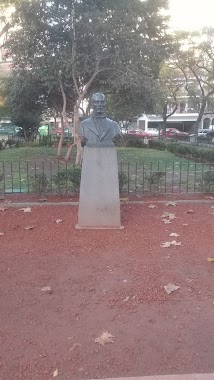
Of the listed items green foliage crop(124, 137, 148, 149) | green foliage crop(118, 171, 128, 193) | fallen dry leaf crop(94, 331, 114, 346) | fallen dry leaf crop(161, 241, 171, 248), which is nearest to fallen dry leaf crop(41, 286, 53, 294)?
fallen dry leaf crop(94, 331, 114, 346)

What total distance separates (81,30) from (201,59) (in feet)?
65.7

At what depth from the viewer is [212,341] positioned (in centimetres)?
302

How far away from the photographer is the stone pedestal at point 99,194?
6000 millimetres

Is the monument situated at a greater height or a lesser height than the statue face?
lesser

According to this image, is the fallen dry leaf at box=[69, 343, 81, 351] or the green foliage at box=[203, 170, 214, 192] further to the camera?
the green foliage at box=[203, 170, 214, 192]

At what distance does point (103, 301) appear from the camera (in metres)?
3.65

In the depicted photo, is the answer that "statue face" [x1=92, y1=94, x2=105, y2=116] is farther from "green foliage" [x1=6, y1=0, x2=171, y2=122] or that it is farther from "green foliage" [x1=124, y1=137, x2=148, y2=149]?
"green foliage" [x1=124, y1=137, x2=148, y2=149]

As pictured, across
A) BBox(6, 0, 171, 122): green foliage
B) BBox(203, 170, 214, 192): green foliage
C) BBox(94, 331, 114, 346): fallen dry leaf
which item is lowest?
BBox(94, 331, 114, 346): fallen dry leaf

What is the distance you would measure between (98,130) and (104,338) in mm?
3559

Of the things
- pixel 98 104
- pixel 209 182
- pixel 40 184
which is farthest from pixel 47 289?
pixel 209 182

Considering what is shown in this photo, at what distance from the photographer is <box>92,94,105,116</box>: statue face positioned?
228 inches

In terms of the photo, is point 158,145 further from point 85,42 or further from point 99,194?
point 99,194

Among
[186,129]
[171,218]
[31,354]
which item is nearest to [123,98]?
[171,218]

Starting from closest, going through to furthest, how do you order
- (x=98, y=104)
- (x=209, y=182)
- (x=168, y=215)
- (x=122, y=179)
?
(x=98, y=104)
(x=168, y=215)
(x=122, y=179)
(x=209, y=182)
